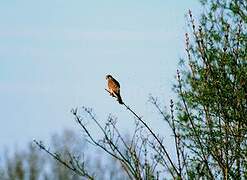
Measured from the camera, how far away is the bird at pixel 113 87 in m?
6.38

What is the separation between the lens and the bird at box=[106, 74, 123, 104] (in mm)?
6375

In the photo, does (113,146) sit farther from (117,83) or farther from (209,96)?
(209,96)

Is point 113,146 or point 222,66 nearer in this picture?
point 222,66

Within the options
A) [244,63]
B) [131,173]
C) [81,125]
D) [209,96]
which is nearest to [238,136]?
[131,173]

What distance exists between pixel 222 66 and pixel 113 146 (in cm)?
163

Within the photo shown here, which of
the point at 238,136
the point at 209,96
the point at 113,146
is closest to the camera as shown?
the point at 238,136

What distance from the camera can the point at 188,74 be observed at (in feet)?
44.8

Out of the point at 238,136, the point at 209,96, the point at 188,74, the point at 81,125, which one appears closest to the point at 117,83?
the point at 81,125

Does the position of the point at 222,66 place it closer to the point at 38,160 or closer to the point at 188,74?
the point at 188,74

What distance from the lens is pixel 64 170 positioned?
112 ft

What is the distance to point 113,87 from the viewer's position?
6465mm

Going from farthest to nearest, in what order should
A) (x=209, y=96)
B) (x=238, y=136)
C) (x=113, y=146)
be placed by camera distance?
1. (x=209, y=96)
2. (x=113, y=146)
3. (x=238, y=136)

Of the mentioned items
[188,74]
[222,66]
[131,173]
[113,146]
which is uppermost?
[188,74]

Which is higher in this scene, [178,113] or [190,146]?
[178,113]
